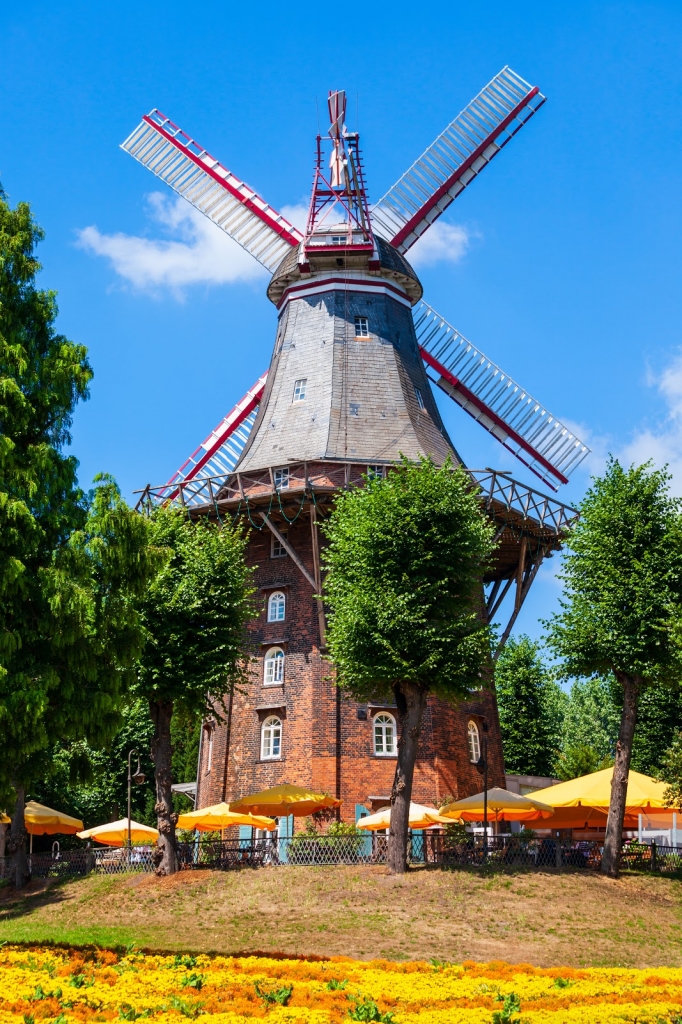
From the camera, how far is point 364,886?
27.2 m

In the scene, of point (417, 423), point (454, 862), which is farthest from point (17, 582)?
point (417, 423)

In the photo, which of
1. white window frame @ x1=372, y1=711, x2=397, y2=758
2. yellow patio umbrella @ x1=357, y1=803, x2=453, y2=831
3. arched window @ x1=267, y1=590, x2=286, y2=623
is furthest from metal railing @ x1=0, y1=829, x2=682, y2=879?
arched window @ x1=267, y1=590, x2=286, y2=623

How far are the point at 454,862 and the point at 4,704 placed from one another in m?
16.7

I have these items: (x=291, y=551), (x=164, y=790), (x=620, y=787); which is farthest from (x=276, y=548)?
(x=620, y=787)

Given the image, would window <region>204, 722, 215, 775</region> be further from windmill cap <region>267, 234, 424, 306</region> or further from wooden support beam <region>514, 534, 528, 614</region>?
windmill cap <region>267, 234, 424, 306</region>

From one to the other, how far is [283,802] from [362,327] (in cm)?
1894

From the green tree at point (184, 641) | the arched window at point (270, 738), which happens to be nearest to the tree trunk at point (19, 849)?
the green tree at point (184, 641)

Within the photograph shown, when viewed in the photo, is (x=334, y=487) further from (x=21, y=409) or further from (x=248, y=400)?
(x=21, y=409)

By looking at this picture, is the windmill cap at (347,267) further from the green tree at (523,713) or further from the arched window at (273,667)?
the green tree at (523,713)

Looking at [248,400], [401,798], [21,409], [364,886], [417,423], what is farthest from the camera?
[248,400]

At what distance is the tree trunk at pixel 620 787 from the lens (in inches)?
1156

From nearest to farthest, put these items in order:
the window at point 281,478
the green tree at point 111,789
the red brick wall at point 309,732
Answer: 1. the red brick wall at point 309,732
2. the window at point 281,478
3. the green tree at point 111,789

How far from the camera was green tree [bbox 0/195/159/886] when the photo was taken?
17.7 meters

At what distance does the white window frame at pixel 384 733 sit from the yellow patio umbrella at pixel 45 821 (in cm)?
1125
